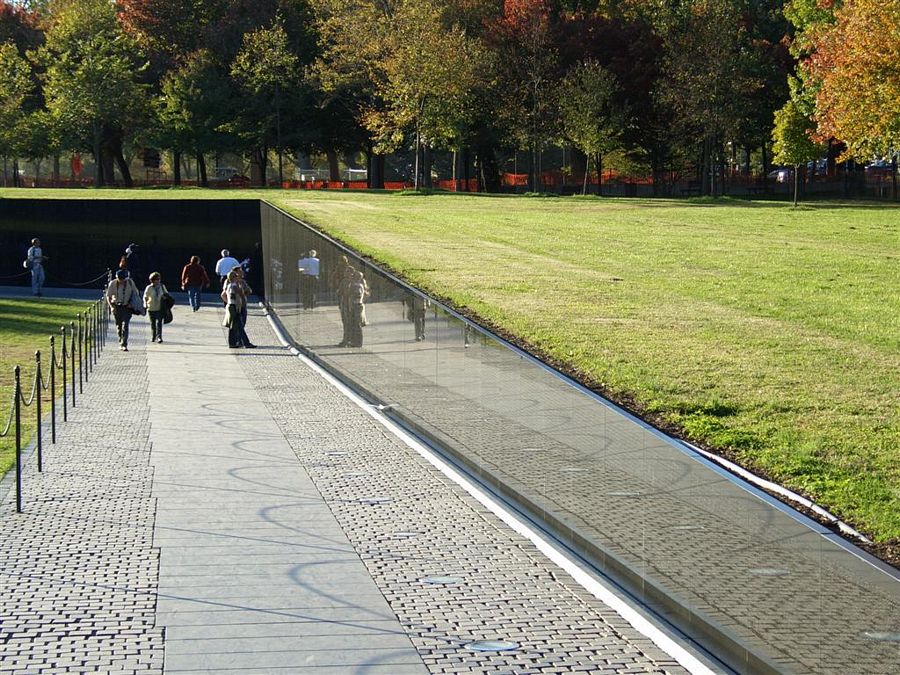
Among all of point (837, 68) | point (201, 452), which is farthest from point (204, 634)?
point (837, 68)

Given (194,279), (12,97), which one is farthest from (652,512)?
(12,97)

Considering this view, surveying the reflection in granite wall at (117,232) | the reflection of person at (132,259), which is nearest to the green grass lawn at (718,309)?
the reflection in granite wall at (117,232)

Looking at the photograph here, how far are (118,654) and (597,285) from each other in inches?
658

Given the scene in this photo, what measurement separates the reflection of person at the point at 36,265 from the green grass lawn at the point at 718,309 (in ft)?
25.8

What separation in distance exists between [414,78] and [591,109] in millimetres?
7810

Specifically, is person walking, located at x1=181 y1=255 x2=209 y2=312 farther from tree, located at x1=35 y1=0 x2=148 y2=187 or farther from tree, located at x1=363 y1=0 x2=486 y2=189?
tree, located at x1=35 y1=0 x2=148 y2=187

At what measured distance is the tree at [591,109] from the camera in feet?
174

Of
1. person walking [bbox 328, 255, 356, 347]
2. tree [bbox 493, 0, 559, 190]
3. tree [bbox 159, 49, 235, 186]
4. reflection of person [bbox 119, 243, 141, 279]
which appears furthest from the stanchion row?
tree [bbox 159, 49, 235, 186]

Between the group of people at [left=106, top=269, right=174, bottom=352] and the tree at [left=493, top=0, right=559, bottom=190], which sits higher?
the tree at [left=493, top=0, right=559, bottom=190]

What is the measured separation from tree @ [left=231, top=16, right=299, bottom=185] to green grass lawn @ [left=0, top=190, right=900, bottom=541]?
2037cm

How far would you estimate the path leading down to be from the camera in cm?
684

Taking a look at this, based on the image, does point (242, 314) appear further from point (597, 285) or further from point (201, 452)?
point (201, 452)

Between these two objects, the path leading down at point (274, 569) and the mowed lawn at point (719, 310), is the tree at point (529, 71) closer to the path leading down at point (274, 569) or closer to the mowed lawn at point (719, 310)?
the mowed lawn at point (719, 310)

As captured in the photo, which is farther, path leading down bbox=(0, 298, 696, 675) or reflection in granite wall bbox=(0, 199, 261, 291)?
reflection in granite wall bbox=(0, 199, 261, 291)
